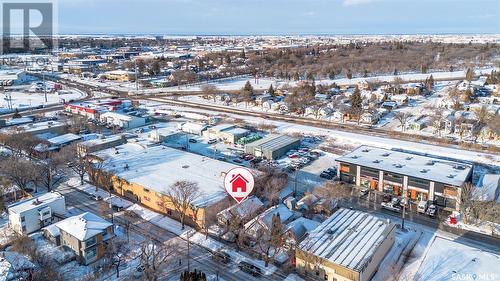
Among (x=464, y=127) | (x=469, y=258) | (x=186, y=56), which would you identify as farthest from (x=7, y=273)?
(x=186, y=56)

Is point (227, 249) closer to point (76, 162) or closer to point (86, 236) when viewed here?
point (86, 236)

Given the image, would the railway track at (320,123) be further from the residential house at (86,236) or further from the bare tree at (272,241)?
the residential house at (86,236)

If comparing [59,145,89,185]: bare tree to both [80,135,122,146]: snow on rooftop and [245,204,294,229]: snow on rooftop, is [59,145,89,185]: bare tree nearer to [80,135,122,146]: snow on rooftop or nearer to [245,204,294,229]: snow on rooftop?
[80,135,122,146]: snow on rooftop

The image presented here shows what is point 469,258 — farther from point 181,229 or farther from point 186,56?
point 186,56

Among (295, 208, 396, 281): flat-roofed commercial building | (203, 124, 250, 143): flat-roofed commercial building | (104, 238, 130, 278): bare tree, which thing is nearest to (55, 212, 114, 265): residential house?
(104, 238, 130, 278): bare tree

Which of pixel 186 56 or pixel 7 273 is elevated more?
pixel 186 56

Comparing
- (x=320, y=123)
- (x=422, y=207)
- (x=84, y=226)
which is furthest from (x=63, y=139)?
(x=422, y=207)
